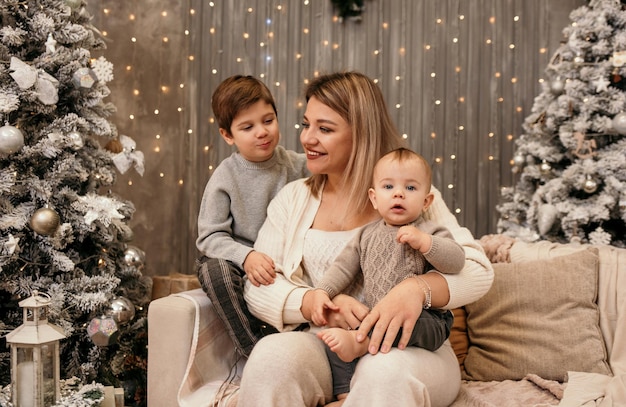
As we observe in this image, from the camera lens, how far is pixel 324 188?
217cm

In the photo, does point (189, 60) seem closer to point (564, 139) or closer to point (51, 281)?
point (51, 281)

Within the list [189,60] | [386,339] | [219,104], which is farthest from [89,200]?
[189,60]

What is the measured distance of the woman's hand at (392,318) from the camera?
1.62m

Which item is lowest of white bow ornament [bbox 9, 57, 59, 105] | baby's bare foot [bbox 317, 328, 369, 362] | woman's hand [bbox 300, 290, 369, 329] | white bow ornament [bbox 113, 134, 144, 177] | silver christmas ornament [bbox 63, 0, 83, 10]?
baby's bare foot [bbox 317, 328, 369, 362]

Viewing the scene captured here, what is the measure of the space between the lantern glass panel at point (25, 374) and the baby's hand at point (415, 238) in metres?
1.16

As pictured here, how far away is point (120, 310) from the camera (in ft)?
8.09

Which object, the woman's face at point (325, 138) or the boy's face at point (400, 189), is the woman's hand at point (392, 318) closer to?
the boy's face at point (400, 189)

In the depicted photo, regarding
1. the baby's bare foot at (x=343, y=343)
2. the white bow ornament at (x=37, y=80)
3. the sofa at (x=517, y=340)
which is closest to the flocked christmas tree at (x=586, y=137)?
the sofa at (x=517, y=340)

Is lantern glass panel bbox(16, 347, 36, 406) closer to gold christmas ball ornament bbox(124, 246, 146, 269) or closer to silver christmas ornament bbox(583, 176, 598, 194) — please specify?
gold christmas ball ornament bbox(124, 246, 146, 269)

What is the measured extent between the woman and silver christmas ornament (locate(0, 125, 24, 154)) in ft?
2.82

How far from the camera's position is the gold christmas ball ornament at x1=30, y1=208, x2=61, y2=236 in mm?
2238

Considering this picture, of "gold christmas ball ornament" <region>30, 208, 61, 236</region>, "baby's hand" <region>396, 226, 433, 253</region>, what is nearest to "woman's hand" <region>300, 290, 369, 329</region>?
"baby's hand" <region>396, 226, 433, 253</region>

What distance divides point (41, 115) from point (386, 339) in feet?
5.17

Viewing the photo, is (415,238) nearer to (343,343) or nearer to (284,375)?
(343,343)
